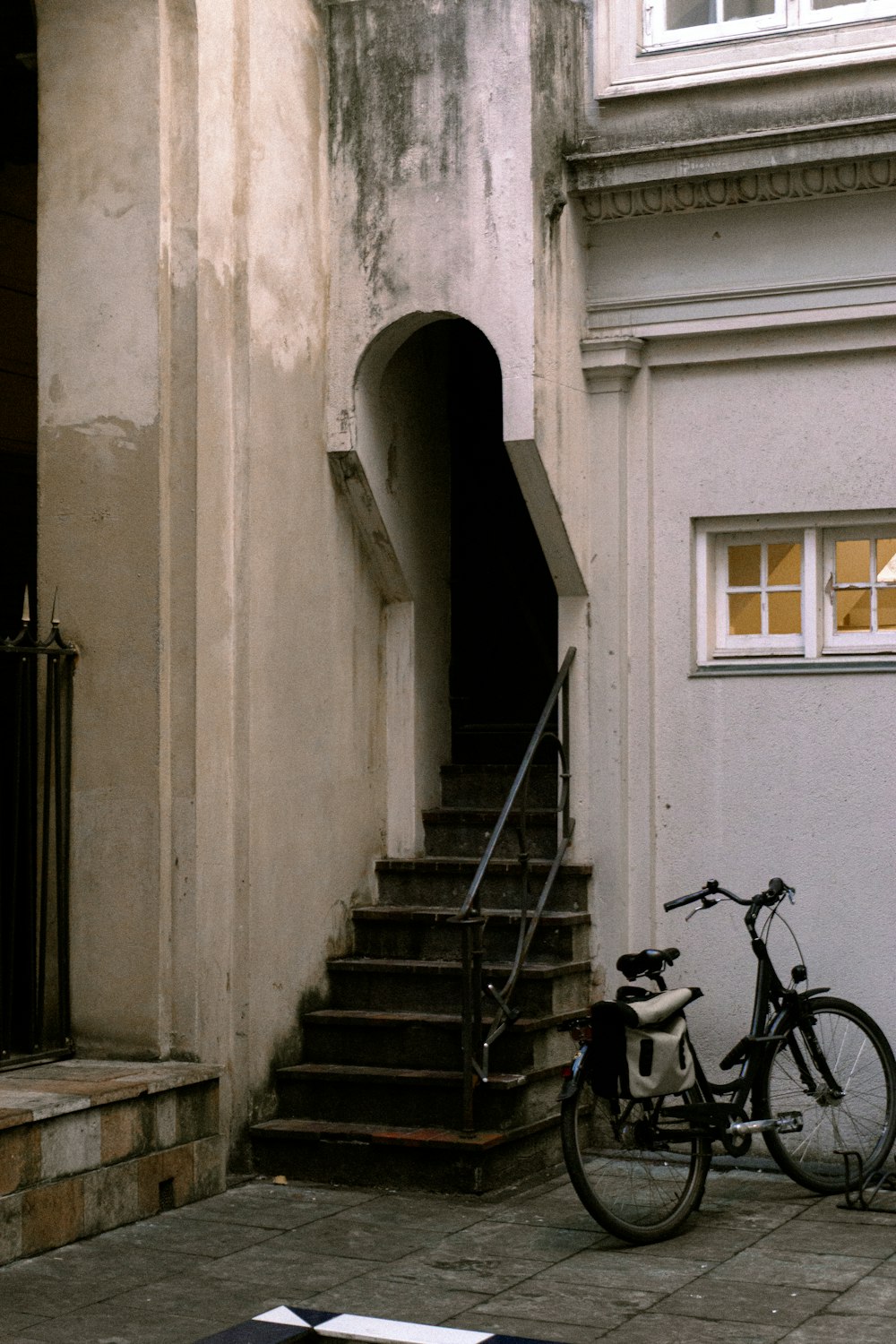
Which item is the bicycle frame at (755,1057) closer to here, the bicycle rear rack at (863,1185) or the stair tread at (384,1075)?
the bicycle rear rack at (863,1185)

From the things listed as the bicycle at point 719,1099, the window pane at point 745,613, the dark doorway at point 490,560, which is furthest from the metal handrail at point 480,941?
the dark doorway at point 490,560

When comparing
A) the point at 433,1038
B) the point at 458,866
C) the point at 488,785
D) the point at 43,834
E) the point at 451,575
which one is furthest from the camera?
the point at 451,575

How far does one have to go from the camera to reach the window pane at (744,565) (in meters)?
8.73

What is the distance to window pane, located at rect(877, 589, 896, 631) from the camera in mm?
8422

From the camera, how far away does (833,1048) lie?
818cm

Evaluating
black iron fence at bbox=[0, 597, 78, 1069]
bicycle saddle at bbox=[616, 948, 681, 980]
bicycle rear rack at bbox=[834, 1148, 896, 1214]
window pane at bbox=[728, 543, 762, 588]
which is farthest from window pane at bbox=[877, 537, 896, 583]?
black iron fence at bbox=[0, 597, 78, 1069]

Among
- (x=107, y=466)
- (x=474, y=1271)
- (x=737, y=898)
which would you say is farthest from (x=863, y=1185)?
(x=107, y=466)

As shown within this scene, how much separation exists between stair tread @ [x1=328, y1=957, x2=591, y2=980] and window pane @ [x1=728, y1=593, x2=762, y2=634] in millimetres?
1766

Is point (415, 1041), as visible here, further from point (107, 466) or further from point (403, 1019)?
point (107, 466)

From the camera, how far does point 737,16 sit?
868 cm

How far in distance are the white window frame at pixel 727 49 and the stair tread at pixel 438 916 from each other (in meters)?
3.93

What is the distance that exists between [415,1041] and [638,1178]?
1.37 m

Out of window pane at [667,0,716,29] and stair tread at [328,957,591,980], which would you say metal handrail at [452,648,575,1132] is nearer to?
stair tread at [328,957,591,980]

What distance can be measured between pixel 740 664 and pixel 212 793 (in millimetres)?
2587
